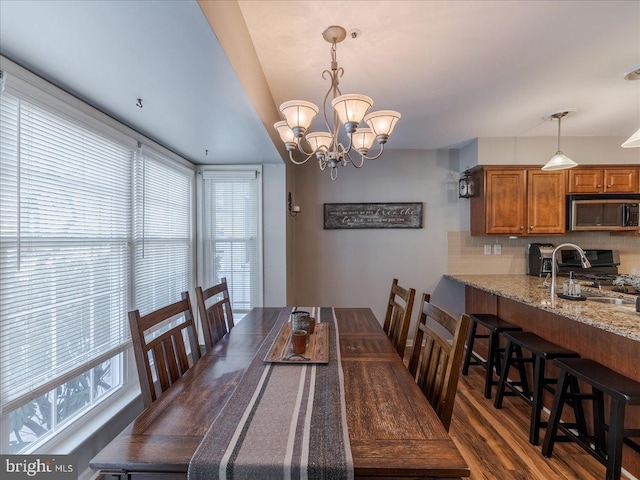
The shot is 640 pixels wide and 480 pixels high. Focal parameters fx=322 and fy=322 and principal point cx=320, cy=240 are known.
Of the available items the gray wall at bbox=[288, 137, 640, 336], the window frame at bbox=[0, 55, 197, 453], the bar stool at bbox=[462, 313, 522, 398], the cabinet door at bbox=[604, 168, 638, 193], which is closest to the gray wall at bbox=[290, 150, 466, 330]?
the gray wall at bbox=[288, 137, 640, 336]

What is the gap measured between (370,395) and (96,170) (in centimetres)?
211

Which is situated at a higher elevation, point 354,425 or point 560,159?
point 560,159

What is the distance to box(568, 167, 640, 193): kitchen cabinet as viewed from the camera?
352 centimetres

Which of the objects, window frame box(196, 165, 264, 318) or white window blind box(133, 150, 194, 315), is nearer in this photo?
white window blind box(133, 150, 194, 315)

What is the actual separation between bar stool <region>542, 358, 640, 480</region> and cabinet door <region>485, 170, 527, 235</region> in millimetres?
1809

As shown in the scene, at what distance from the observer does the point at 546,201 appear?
3.57m

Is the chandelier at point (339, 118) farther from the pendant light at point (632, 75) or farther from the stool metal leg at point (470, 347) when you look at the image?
the stool metal leg at point (470, 347)

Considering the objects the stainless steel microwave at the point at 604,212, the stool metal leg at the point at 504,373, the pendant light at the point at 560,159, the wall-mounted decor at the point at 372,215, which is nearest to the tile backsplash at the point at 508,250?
the stainless steel microwave at the point at 604,212

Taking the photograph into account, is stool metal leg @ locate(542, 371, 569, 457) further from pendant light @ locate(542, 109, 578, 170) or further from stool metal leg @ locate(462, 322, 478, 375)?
pendant light @ locate(542, 109, 578, 170)

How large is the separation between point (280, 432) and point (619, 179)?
4426 millimetres

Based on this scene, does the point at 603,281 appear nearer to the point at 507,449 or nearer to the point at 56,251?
the point at 507,449

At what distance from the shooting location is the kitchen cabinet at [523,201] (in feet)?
11.7

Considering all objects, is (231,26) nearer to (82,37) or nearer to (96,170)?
(82,37)

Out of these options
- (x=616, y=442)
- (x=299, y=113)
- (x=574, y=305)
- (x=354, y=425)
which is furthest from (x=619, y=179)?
(x=354, y=425)
